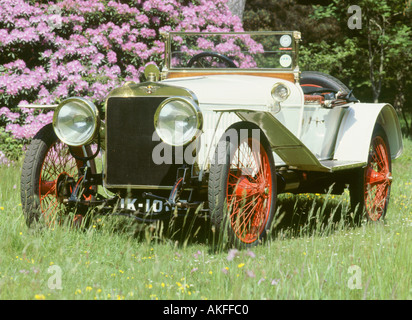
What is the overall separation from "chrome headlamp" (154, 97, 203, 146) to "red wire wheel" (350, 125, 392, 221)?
1862 millimetres

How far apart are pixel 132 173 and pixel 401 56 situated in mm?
9420

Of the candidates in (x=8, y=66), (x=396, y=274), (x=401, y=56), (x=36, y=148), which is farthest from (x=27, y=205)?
(x=401, y=56)

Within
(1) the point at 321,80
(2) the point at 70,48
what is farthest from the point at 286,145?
(2) the point at 70,48

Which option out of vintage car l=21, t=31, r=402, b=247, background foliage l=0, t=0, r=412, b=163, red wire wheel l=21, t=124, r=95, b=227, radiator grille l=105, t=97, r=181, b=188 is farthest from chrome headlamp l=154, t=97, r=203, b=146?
background foliage l=0, t=0, r=412, b=163

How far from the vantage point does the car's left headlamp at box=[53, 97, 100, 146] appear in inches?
144

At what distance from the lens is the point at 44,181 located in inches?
153

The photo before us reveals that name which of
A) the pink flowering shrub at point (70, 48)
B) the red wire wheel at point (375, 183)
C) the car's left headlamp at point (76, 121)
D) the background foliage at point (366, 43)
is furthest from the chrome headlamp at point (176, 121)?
the background foliage at point (366, 43)

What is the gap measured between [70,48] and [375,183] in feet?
14.9

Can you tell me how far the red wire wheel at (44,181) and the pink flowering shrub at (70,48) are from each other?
12.0 ft

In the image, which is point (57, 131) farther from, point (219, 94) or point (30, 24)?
point (30, 24)

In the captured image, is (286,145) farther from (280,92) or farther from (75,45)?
(75,45)

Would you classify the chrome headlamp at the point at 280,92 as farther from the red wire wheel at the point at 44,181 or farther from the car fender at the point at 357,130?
the red wire wheel at the point at 44,181

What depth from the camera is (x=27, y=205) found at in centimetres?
368
